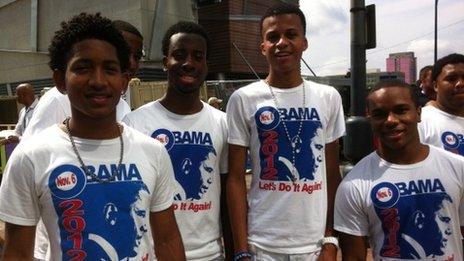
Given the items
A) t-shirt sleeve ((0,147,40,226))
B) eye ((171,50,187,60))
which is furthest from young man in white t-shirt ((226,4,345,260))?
t-shirt sleeve ((0,147,40,226))

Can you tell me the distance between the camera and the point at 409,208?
2258 millimetres

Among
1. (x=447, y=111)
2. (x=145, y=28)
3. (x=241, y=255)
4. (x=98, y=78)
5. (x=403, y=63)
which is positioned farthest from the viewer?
(x=403, y=63)

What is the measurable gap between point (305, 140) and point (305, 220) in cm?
43

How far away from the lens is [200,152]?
244 cm

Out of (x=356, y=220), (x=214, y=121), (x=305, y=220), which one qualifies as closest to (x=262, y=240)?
(x=305, y=220)

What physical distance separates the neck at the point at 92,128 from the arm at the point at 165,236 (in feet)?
1.34

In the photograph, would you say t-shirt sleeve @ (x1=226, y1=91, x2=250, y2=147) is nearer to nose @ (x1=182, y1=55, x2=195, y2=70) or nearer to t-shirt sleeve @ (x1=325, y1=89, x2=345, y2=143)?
nose @ (x1=182, y1=55, x2=195, y2=70)

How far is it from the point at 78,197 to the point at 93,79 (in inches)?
18.7

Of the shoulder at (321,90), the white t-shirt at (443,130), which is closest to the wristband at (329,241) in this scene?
the shoulder at (321,90)

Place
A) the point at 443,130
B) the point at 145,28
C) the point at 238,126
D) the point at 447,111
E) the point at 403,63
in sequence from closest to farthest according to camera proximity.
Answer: the point at 238,126
the point at 443,130
the point at 447,111
the point at 145,28
the point at 403,63

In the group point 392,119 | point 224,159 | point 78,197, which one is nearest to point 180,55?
point 224,159

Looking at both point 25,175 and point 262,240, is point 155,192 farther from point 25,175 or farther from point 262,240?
point 262,240

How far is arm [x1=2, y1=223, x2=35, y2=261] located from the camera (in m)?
1.72

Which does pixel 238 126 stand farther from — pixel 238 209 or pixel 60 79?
pixel 60 79
